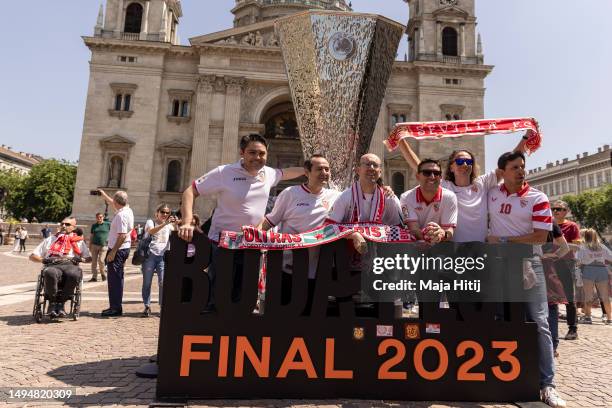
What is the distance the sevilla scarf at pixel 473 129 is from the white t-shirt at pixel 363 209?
52.1 inches

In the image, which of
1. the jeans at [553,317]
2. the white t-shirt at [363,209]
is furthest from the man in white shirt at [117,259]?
the jeans at [553,317]

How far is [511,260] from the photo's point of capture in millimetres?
3203

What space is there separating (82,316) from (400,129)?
5514 mm

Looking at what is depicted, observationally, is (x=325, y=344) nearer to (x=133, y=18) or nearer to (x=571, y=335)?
(x=571, y=335)

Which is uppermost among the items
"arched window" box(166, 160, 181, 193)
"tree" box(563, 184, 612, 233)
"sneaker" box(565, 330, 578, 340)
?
"tree" box(563, 184, 612, 233)

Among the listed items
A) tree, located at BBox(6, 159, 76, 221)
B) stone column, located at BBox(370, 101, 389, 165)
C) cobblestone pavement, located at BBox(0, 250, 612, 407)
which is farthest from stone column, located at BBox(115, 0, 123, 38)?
cobblestone pavement, located at BBox(0, 250, 612, 407)

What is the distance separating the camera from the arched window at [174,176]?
2942 cm

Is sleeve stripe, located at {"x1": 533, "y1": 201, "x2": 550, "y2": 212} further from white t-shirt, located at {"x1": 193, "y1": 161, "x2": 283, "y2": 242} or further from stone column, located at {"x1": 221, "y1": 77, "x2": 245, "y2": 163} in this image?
stone column, located at {"x1": 221, "y1": 77, "x2": 245, "y2": 163}

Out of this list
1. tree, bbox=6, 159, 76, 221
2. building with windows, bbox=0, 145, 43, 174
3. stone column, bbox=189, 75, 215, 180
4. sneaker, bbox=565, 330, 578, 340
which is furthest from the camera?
building with windows, bbox=0, 145, 43, 174

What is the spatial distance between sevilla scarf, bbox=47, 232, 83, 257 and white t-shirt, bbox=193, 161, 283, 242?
373 centimetres

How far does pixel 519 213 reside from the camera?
3.51 metres

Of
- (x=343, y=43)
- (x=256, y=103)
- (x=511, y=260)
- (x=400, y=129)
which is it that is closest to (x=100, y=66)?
(x=256, y=103)

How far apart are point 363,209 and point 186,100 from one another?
28950mm

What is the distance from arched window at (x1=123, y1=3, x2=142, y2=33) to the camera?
102 ft
